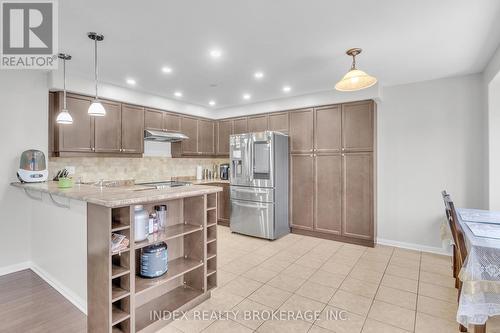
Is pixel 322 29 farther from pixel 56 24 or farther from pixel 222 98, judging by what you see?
pixel 222 98

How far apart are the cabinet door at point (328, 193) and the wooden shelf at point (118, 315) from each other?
335cm

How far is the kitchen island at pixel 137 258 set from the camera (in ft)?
5.84

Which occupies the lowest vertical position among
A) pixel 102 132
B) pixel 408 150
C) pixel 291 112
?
pixel 408 150

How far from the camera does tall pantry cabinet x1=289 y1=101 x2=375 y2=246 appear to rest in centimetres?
398

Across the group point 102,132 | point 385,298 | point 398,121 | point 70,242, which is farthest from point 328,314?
point 102,132

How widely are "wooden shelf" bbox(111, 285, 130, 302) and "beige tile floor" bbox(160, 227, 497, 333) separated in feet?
1.71

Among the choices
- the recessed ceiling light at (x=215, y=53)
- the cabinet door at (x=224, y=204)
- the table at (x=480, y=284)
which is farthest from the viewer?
the cabinet door at (x=224, y=204)

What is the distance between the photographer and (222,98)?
4824 millimetres

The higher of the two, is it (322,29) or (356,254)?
(322,29)

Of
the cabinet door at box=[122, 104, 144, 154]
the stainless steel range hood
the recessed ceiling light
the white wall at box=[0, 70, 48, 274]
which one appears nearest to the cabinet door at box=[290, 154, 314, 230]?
the stainless steel range hood

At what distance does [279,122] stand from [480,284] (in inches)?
146

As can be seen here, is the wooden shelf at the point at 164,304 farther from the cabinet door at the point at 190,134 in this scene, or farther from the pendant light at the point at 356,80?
the cabinet door at the point at 190,134

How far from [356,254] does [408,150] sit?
1.80m

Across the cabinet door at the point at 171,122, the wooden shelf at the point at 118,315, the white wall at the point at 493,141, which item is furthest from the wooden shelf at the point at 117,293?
the white wall at the point at 493,141
